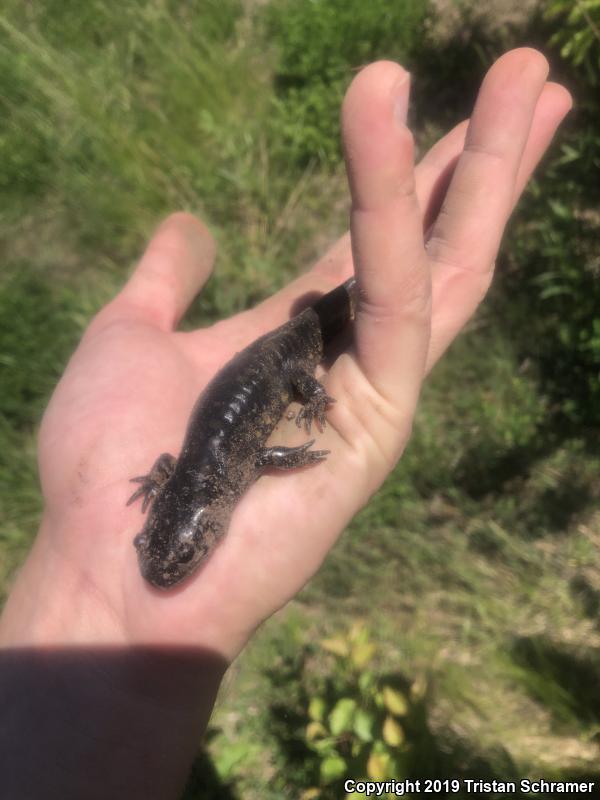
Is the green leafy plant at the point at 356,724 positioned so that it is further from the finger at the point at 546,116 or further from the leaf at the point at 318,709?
the finger at the point at 546,116

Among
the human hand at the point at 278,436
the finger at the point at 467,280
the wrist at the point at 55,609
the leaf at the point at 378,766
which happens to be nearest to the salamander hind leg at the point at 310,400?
the human hand at the point at 278,436

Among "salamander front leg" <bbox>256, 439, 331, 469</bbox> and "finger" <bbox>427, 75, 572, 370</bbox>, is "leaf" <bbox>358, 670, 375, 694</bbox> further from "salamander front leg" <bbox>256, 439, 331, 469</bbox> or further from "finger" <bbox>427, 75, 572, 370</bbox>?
"finger" <bbox>427, 75, 572, 370</bbox>

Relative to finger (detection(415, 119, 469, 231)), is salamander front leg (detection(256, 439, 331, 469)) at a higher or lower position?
lower

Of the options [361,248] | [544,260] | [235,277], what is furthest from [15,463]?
[544,260]

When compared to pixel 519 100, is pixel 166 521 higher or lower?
lower

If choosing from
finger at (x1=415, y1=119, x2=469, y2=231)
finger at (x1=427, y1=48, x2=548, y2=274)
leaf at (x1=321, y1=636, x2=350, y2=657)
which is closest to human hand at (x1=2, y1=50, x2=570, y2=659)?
finger at (x1=427, y1=48, x2=548, y2=274)

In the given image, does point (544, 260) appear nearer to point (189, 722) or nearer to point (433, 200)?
point (433, 200)
